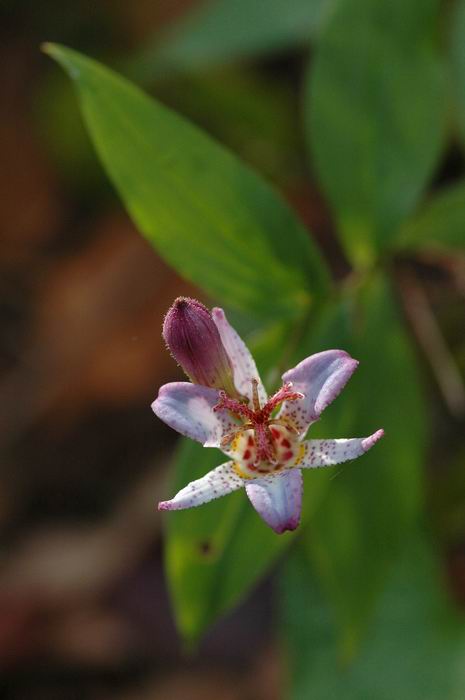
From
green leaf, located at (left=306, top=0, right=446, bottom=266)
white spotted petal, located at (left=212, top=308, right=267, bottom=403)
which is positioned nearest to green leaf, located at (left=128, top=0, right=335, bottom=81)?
green leaf, located at (left=306, top=0, right=446, bottom=266)

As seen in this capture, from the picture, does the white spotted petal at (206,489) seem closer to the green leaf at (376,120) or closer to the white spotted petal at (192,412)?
the white spotted petal at (192,412)

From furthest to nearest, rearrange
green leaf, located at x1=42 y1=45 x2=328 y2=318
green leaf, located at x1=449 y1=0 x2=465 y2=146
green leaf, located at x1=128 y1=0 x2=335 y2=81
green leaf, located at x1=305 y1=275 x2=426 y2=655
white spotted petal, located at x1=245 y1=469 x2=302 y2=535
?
green leaf, located at x1=128 y1=0 x2=335 y2=81, green leaf, located at x1=449 y1=0 x2=465 y2=146, green leaf, located at x1=305 y1=275 x2=426 y2=655, green leaf, located at x1=42 y1=45 x2=328 y2=318, white spotted petal, located at x1=245 y1=469 x2=302 y2=535

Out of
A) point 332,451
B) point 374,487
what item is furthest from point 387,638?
point 332,451

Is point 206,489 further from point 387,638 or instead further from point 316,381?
point 387,638

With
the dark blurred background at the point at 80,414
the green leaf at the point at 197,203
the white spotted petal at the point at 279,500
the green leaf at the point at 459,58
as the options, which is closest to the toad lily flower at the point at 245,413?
the white spotted petal at the point at 279,500

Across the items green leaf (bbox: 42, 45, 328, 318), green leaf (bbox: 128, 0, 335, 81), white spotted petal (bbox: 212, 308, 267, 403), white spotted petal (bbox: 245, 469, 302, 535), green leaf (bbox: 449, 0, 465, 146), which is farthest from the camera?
green leaf (bbox: 128, 0, 335, 81)

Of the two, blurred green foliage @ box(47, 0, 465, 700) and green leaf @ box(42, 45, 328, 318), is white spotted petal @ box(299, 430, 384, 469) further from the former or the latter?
green leaf @ box(42, 45, 328, 318)

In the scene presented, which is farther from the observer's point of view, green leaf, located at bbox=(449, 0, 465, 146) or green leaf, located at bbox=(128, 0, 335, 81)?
green leaf, located at bbox=(128, 0, 335, 81)
